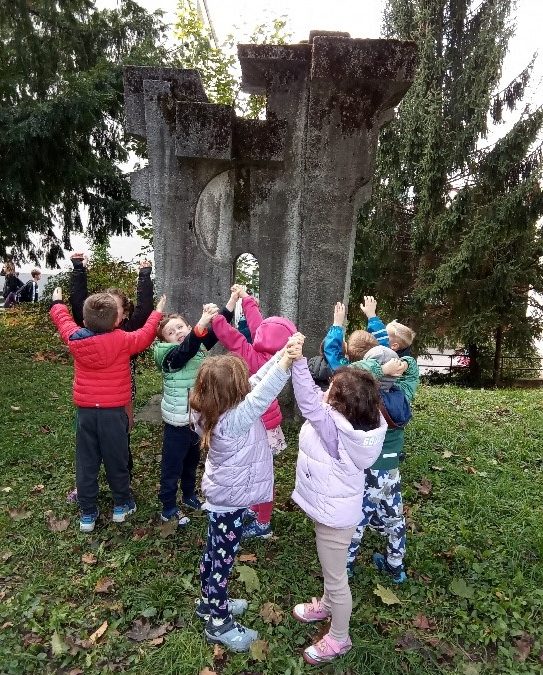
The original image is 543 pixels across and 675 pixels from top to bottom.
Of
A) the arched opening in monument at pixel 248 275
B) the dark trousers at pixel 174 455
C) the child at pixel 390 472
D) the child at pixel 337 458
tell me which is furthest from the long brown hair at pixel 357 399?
the arched opening in monument at pixel 248 275

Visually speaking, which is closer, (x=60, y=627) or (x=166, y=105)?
(x=60, y=627)

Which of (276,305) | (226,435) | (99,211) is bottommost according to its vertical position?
(226,435)

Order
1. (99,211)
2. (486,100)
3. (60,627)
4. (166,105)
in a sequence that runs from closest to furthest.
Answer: (60,627), (166,105), (99,211), (486,100)

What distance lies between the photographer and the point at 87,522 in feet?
12.1

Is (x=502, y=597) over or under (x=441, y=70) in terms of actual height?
under

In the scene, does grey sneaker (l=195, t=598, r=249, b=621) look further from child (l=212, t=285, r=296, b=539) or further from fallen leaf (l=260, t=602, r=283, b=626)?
child (l=212, t=285, r=296, b=539)

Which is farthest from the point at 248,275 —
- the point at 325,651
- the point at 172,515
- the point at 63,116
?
the point at 325,651

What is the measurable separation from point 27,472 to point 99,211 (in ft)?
24.2

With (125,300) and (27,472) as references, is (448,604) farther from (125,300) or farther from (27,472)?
(27,472)

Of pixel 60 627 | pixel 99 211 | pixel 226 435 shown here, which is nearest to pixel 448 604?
pixel 226 435

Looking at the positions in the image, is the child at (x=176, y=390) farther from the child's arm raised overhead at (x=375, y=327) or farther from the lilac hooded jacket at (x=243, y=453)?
the child's arm raised overhead at (x=375, y=327)

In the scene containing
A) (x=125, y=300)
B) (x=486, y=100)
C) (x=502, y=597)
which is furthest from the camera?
(x=486, y=100)

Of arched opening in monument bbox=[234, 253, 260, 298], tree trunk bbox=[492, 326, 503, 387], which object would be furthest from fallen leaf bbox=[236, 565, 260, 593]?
tree trunk bbox=[492, 326, 503, 387]

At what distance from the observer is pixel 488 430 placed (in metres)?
5.65
